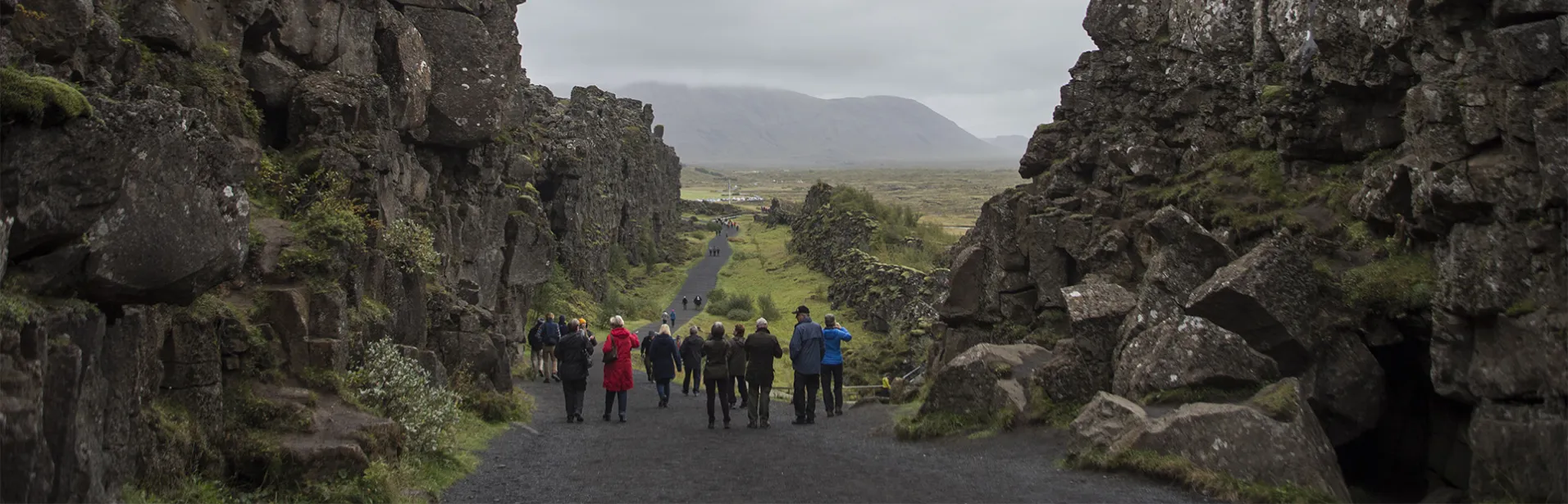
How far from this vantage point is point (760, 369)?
18.5 metres

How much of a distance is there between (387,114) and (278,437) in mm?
10200

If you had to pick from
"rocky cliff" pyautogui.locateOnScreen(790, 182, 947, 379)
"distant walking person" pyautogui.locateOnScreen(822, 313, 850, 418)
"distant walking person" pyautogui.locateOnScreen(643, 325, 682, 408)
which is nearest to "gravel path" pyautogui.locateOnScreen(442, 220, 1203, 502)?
"distant walking person" pyautogui.locateOnScreen(822, 313, 850, 418)

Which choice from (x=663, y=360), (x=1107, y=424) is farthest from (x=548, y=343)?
(x=1107, y=424)

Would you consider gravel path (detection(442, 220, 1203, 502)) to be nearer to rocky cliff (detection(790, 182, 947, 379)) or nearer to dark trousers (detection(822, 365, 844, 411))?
dark trousers (detection(822, 365, 844, 411))

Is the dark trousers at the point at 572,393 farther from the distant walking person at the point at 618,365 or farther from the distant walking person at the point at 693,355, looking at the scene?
the distant walking person at the point at 693,355

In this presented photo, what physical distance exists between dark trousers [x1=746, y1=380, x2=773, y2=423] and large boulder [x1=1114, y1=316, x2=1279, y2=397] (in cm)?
628

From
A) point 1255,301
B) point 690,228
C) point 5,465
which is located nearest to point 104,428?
point 5,465

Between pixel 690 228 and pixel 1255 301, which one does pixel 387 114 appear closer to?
pixel 1255 301

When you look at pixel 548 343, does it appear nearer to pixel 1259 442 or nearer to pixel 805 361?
pixel 805 361

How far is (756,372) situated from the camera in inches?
731

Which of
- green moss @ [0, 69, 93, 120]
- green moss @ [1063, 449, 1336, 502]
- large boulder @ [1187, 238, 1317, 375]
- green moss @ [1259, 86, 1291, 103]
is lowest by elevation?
green moss @ [1063, 449, 1336, 502]

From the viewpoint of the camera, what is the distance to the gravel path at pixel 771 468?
1221cm

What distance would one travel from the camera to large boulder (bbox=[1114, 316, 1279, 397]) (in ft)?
45.9

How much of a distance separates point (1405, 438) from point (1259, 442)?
15.1 ft
